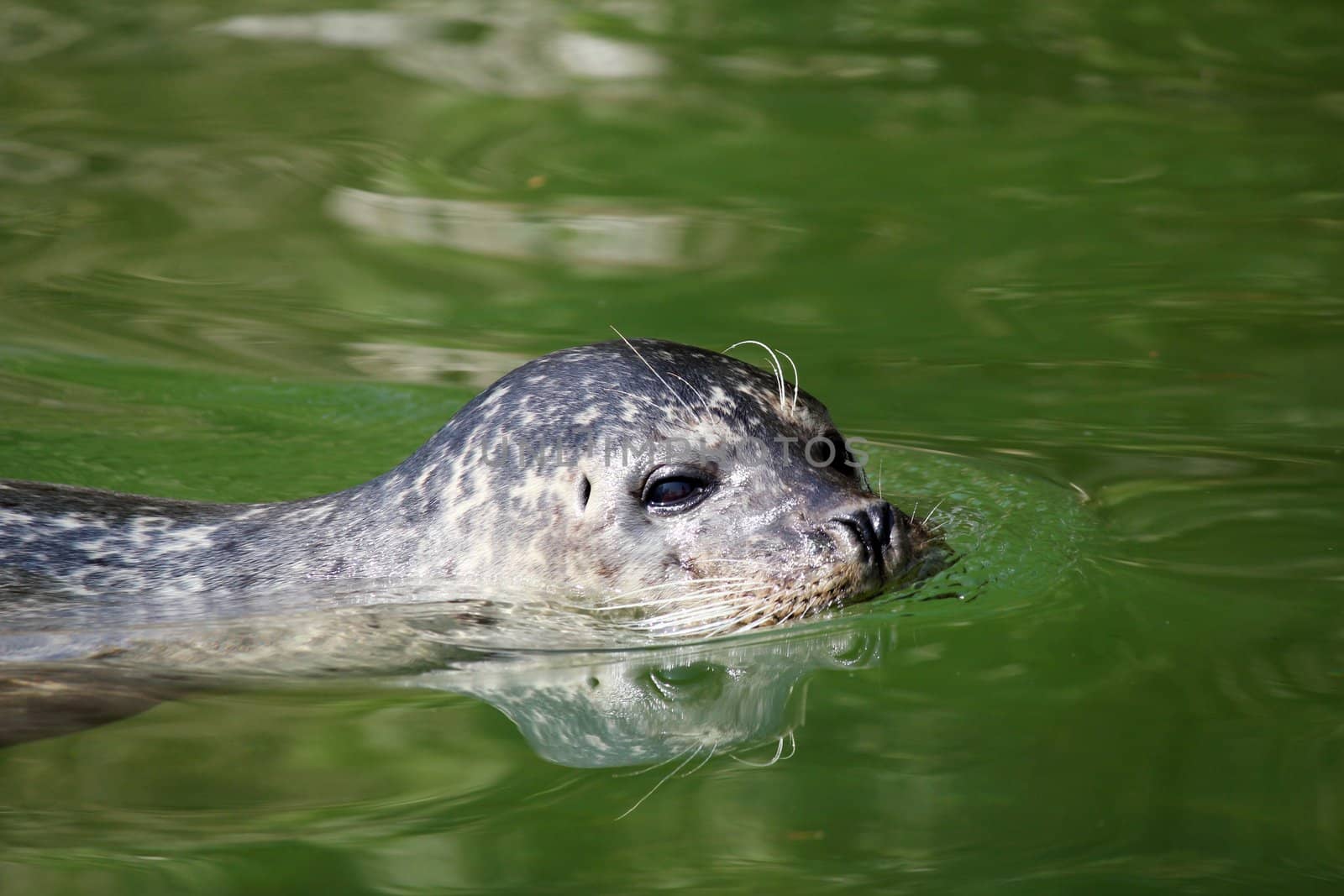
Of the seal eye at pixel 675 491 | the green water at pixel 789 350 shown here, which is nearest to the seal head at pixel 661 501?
the seal eye at pixel 675 491

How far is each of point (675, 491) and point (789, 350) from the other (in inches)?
121

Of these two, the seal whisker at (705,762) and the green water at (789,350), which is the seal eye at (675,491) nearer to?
the green water at (789,350)

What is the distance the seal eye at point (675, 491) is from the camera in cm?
475

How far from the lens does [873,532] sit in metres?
4.66

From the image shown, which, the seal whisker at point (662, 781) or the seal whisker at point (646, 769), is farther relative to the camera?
the seal whisker at point (646, 769)

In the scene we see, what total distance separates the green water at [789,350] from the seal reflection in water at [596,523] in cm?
25

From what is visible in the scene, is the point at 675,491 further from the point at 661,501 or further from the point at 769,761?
the point at 769,761

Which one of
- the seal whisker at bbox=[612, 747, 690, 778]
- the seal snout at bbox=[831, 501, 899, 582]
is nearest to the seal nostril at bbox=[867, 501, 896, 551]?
the seal snout at bbox=[831, 501, 899, 582]

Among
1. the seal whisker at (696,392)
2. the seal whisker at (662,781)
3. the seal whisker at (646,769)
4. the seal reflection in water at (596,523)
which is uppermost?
the seal whisker at (696,392)

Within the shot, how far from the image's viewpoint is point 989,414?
275 inches

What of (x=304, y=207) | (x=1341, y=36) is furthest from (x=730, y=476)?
(x=1341, y=36)

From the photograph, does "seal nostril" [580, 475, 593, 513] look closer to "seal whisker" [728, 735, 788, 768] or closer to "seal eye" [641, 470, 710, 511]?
"seal eye" [641, 470, 710, 511]

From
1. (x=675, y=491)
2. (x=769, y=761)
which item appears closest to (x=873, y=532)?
(x=675, y=491)

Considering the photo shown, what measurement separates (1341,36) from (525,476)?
8.50 m
